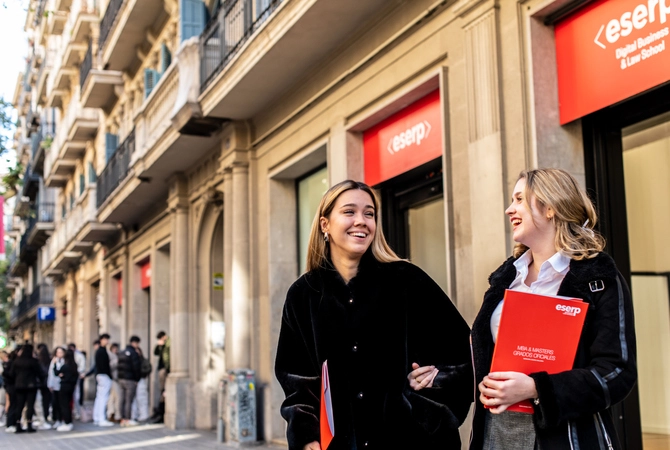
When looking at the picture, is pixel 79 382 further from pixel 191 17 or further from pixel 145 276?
pixel 191 17

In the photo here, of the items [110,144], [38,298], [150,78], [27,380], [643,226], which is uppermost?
[150,78]

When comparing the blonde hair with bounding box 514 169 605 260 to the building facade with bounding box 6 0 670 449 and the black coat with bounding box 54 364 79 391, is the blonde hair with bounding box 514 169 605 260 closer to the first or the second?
the building facade with bounding box 6 0 670 449

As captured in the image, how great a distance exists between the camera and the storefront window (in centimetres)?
1348

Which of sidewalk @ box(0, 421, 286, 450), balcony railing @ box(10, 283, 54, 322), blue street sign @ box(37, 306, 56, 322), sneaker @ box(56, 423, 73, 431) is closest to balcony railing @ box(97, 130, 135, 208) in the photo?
sneaker @ box(56, 423, 73, 431)

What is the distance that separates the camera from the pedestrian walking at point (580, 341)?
9.45 feet

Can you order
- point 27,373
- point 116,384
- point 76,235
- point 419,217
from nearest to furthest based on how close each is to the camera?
1. point 419,217
2. point 27,373
3. point 116,384
4. point 76,235

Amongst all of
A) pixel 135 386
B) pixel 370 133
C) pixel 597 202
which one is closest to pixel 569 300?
pixel 597 202

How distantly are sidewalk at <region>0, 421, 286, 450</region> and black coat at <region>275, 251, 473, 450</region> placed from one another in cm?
946

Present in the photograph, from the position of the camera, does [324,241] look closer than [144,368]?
Yes

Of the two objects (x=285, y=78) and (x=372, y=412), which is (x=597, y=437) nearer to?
(x=372, y=412)

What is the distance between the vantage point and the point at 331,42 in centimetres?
1122

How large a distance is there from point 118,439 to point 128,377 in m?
3.15

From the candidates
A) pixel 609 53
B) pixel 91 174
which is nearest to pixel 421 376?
pixel 609 53

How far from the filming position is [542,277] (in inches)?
125
